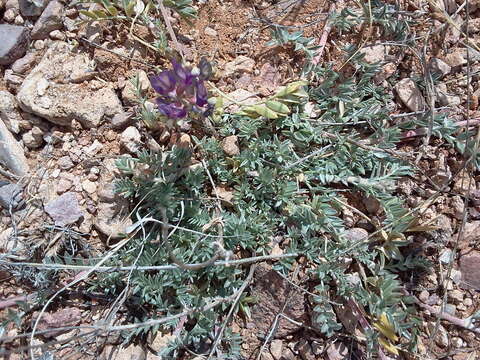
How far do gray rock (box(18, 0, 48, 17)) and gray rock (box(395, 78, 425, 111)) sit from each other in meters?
2.42

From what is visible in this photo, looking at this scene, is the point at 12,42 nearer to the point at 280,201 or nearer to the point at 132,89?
the point at 132,89

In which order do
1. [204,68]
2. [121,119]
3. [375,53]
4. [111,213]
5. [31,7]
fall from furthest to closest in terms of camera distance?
[31,7]
[375,53]
[121,119]
[111,213]
[204,68]

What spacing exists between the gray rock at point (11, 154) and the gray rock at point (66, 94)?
8.1 inches

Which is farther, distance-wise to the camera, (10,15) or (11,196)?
(10,15)

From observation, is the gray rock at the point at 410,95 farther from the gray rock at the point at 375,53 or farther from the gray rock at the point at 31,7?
the gray rock at the point at 31,7

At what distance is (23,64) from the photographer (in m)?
3.21

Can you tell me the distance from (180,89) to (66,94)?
36.2 inches

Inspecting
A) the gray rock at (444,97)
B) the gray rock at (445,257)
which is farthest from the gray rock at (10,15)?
the gray rock at (445,257)

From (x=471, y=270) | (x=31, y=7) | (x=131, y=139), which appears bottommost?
(x=471, y=270)

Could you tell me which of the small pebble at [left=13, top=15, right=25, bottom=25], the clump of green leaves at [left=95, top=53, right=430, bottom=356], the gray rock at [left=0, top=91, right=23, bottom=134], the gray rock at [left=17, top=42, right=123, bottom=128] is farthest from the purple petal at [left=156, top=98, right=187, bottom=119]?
the small pebble at [left=13, top=15, right=25, bottom=25]

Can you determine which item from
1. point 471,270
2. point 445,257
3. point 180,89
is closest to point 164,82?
point 180,89

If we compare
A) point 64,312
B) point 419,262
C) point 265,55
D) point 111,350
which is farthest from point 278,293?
point 265,55

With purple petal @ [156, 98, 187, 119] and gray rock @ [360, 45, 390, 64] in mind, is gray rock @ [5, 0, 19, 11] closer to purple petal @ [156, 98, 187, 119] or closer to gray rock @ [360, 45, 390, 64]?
purple petal @ [156, 98, 187, 119]

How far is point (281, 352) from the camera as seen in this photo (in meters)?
2.81
